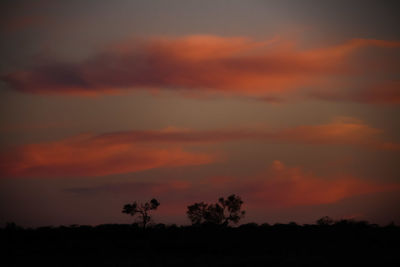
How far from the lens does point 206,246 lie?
65.1m

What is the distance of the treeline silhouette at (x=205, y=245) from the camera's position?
1997 inches

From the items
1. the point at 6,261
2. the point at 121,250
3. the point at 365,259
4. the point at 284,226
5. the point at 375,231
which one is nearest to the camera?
the point at 365,259

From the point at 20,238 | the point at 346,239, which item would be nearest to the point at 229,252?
the point at 346,239

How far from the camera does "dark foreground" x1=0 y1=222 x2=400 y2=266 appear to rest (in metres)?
50.6

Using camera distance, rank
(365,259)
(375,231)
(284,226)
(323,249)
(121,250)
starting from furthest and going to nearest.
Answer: (284,226) → (375,231) → (121,250) → (323,249) → (365,259)

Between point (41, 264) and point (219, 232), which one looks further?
point (219, 232)

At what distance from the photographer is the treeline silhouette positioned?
50719mm

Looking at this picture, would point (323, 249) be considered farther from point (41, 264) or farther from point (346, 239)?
point (41, 264)

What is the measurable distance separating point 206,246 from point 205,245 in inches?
17.9

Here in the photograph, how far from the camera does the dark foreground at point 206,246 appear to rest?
50.6 meters

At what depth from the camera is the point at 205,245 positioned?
65.5 meters

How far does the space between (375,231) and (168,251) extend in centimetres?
2792

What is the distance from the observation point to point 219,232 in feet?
A: 243

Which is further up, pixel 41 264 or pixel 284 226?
pixel 284 226
